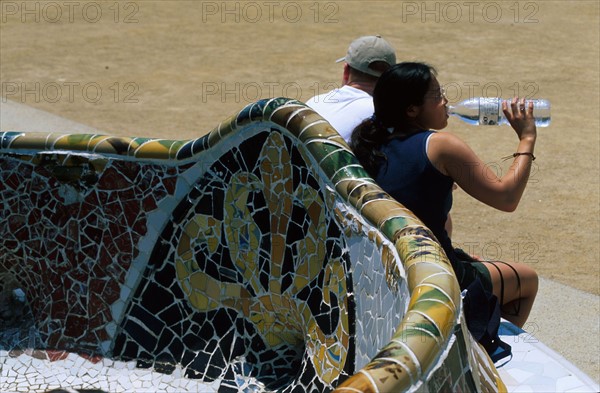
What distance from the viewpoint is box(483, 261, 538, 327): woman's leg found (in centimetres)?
381

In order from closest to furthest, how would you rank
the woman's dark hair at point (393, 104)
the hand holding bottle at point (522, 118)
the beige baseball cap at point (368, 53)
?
the woman's dark hair at point (393, 104)
the hand holding bottle at point (522, 118)
the beige baseball cap at point (368, 53)

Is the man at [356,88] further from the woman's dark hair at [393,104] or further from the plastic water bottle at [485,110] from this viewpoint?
the woman's dark hair at [393,104]

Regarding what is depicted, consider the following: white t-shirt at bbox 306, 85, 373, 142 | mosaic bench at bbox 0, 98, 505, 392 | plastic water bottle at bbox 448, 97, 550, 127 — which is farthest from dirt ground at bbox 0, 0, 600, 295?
mosaic bench at bbox 0, 98, 505, 392

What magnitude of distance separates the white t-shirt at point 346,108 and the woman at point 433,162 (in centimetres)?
74

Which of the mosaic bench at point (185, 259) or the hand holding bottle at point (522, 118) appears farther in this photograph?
the hand holding bottle at point (522, 118)

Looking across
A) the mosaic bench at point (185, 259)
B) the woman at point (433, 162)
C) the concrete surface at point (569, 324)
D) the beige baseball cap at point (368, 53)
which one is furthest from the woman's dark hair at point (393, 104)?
the concrete surface at point (569, 324)

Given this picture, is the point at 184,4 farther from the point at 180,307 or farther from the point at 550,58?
the point at 180,307

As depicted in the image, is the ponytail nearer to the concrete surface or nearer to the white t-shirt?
the white t-shirt

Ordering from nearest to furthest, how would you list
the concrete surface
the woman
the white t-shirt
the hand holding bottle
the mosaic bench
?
the mosaic bench < the woman < the hand holding bottle < the white t-shirt < the concrete surface

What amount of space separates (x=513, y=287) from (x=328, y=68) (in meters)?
6.47

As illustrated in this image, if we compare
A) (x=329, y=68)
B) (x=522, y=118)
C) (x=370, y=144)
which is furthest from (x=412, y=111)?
(x=329, y=68)

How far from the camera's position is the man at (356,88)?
459 centimetres

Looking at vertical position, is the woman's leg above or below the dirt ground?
above

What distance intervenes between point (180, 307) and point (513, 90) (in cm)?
598
